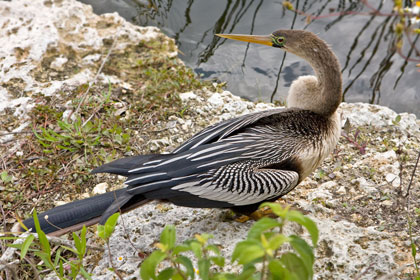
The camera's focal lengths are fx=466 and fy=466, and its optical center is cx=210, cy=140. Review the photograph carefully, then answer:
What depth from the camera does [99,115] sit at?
350 centimetres

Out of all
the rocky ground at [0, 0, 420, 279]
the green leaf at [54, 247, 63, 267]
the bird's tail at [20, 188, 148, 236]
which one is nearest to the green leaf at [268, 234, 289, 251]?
the rocky ground at [0, 0, 420, 279]

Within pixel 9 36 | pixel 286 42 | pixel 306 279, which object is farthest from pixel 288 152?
pixel 9 36

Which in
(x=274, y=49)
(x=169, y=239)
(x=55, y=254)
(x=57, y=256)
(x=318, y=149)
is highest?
(x=169, y=239)

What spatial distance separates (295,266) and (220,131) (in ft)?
4.46

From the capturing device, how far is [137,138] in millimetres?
3375

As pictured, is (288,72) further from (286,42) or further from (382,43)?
(286,42)

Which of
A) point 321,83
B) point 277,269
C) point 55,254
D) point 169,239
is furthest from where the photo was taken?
point 321,83

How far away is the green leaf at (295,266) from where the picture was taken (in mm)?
1328

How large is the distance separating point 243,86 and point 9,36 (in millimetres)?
2187

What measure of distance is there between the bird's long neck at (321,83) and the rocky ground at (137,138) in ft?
1.74

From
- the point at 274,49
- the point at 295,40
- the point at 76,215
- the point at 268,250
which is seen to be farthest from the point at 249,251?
the point at 274,49

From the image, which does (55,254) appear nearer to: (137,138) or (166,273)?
(137,138)

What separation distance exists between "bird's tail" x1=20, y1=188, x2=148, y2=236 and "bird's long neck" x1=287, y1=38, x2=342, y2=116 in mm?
1164

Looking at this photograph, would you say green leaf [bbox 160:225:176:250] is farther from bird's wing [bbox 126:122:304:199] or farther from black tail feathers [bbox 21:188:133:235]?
black tail feathers [bbox 21:188:133:235]
